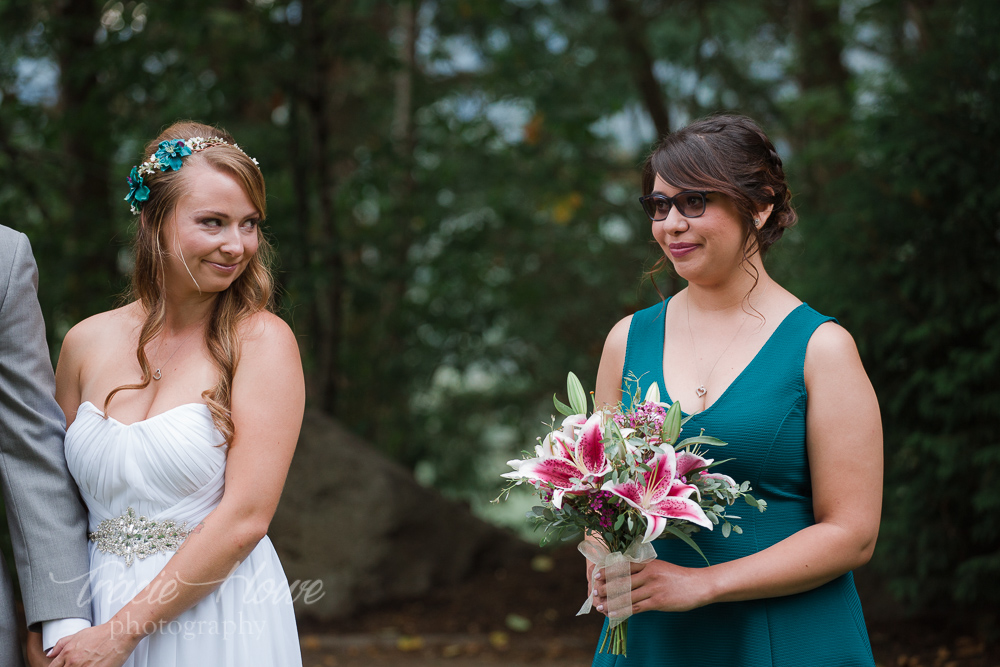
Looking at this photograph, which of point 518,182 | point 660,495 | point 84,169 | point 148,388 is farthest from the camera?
point 518,182

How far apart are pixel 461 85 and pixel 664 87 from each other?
229 centimetres

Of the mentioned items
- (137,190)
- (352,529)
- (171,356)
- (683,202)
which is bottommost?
(352,529)

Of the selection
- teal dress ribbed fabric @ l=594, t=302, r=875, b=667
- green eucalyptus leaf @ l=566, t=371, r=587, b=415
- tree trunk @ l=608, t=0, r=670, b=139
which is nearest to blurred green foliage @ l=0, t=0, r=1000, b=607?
tree trunk @ l=608, t=0, r=670, b=139

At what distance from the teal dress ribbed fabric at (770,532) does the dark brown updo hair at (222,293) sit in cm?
122

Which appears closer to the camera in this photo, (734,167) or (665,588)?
(665,588)

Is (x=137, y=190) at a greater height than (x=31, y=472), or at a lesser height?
greater

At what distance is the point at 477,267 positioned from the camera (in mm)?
7906

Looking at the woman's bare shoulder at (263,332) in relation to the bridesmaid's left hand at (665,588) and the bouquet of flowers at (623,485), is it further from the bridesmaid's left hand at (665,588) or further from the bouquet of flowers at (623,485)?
the bridesmaid's left hand at (665,588)

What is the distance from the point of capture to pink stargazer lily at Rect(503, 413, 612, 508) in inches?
79.0

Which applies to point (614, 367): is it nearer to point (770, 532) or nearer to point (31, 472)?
point (770, 532)

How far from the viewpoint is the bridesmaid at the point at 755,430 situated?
6.86ft

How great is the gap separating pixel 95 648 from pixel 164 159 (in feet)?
4.43

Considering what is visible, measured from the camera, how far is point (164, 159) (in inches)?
97.8

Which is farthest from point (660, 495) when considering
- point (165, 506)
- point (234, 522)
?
point (165, 506)
